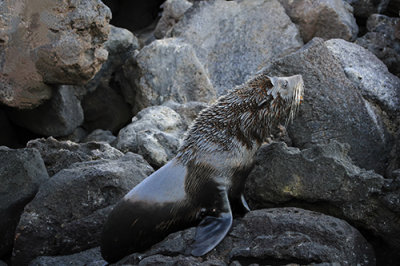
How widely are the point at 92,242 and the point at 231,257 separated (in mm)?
1346

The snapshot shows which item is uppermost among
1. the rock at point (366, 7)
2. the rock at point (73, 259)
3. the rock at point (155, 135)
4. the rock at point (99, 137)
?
the rock at point (73, 259)

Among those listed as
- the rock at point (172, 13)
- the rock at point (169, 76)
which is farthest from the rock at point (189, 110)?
the rock at point (172, 13)

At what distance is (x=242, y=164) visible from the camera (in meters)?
3.70

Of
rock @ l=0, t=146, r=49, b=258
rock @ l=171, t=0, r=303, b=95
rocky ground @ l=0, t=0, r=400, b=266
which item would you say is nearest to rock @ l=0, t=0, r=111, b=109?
rocky ground @ l=0, t=0, r=400, b=266

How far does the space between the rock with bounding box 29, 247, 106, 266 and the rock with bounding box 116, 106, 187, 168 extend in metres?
1.66

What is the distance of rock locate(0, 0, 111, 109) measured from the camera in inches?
232

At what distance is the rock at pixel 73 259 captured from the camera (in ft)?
12.4

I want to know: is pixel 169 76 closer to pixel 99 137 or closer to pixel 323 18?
pixel 99 137

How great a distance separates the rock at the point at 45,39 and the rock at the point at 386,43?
379cm

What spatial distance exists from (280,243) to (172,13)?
24.1 ft

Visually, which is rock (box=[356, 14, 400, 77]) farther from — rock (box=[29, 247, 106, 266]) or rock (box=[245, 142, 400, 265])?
rock (box=[29, 247, 106, 266])

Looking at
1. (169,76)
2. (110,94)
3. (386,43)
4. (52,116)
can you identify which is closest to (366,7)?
(386,43)

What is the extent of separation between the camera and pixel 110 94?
339 inches

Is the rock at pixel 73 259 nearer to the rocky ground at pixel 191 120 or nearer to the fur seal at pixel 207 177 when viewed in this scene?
the rocky ground at pixel 191 120
